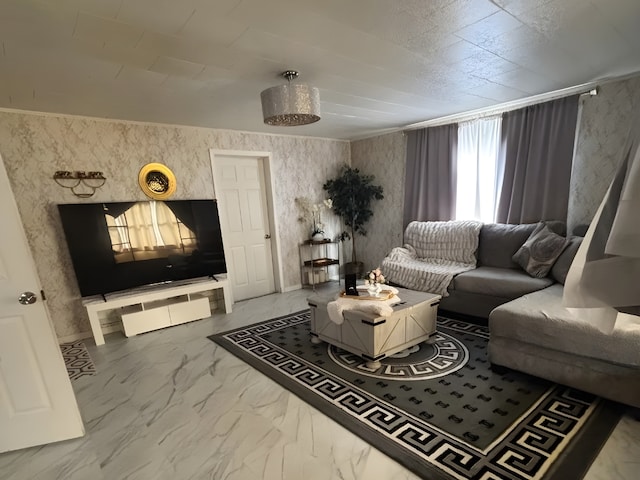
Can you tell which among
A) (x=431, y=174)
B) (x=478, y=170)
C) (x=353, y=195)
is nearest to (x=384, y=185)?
(x=353, y=195)

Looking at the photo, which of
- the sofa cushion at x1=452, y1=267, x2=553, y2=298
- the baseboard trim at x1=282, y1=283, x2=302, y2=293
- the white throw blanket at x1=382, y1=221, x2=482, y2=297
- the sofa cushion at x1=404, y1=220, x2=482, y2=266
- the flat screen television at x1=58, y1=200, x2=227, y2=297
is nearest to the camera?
the sofa cushion at x1=452, y1=267, x2=553, y2=298

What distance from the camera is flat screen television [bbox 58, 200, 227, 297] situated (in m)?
3.32

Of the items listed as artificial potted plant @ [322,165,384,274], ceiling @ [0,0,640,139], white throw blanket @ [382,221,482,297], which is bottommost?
white throw blanket @ [382,221,482,297]

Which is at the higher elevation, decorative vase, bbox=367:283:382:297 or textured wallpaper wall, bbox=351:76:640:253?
textured wallpaper wall, bbox=351:76:640:253

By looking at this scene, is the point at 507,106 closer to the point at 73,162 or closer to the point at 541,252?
the point at 541,252

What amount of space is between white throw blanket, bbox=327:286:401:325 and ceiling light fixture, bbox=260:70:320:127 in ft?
4.90

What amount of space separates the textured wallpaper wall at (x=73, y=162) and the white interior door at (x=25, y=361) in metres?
1.81

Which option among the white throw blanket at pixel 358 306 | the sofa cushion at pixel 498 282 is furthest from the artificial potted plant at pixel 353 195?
the white throw blanket at pixel 358 306

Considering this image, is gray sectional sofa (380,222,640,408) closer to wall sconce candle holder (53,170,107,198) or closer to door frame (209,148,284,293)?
door frame (209,148,284,293)

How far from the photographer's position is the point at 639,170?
Result: 369mm

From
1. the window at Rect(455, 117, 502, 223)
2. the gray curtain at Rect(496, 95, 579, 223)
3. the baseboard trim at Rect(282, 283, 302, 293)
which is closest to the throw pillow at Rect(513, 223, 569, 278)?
the gray curtain at Rect(496, 95, 579, 223)

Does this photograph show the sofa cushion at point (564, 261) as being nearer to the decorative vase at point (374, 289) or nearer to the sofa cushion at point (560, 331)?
the sofa cushion at point (560, 331)

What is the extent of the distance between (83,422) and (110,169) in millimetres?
2558

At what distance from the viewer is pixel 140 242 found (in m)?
3.62
